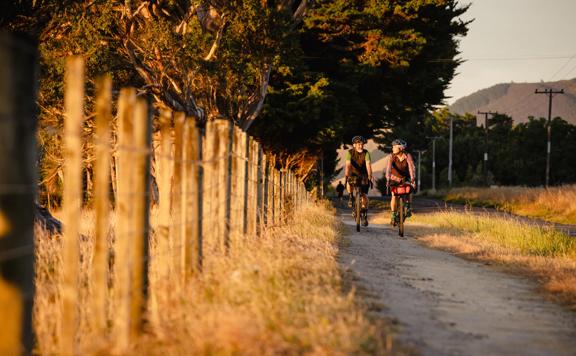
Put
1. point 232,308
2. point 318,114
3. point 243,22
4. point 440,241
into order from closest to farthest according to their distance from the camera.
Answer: point 232,308, point 440,241, point 243,22, point 318,114

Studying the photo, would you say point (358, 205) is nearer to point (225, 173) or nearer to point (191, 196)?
point (225, 173)

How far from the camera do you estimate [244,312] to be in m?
5.07

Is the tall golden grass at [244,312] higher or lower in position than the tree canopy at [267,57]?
lower

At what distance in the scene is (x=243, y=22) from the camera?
762 inches

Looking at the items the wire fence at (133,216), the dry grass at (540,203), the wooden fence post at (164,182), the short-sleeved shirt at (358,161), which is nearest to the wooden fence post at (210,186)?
the wire fence at (133,216)

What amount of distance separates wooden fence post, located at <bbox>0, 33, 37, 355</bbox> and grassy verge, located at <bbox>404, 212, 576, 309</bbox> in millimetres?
5553

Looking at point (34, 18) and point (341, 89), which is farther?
point (341, 89)

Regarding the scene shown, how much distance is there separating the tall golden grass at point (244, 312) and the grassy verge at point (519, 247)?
2.85 m

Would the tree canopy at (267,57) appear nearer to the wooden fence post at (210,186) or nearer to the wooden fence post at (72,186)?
the wooden fence post at (210,186)

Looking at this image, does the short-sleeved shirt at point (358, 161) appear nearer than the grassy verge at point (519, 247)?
No

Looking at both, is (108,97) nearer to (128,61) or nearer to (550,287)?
(550,287)

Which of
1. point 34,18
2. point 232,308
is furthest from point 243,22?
point 232,308

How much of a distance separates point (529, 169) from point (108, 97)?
273ft

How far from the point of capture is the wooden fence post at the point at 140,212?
15.7 feet
